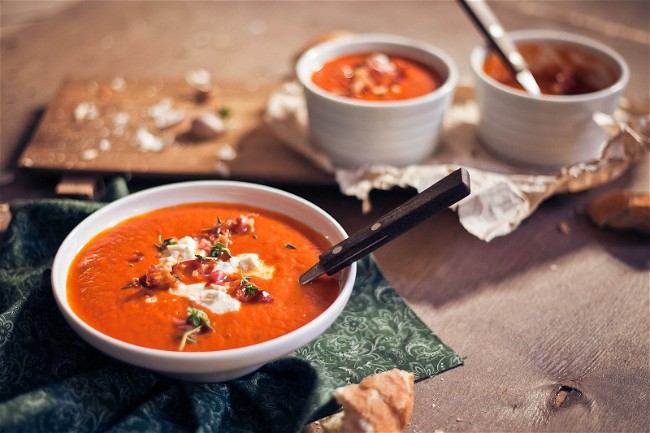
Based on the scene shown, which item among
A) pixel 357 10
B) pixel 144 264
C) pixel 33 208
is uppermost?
pixel 144 264

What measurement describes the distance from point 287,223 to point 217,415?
49 centimetres

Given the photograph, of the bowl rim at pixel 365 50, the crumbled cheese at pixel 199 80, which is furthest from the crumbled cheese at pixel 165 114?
the bowl rim at pixel 365 50

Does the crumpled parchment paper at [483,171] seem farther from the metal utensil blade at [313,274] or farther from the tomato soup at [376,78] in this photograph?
the metal utensil blade at [313,274]

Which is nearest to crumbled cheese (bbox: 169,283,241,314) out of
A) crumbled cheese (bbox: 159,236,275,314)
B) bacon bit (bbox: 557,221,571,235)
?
crumbled cheese (bbox: 159,236,275,314)

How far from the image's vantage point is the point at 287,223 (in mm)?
1654

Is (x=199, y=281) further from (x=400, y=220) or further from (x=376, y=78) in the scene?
(x=376, y=78)

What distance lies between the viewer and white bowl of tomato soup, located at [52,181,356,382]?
1.28 m

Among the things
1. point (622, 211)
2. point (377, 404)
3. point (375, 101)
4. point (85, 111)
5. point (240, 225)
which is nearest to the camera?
point (377, 404)

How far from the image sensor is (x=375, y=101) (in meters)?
2.12

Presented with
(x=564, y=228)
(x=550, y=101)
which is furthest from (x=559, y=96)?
(x=564, y=228)

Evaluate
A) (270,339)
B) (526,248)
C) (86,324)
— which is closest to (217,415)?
(270,339)

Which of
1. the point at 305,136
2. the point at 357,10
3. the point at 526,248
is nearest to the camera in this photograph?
the point at 526,248

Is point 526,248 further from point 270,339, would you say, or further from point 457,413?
point 270,339

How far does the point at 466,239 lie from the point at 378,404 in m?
0.81
